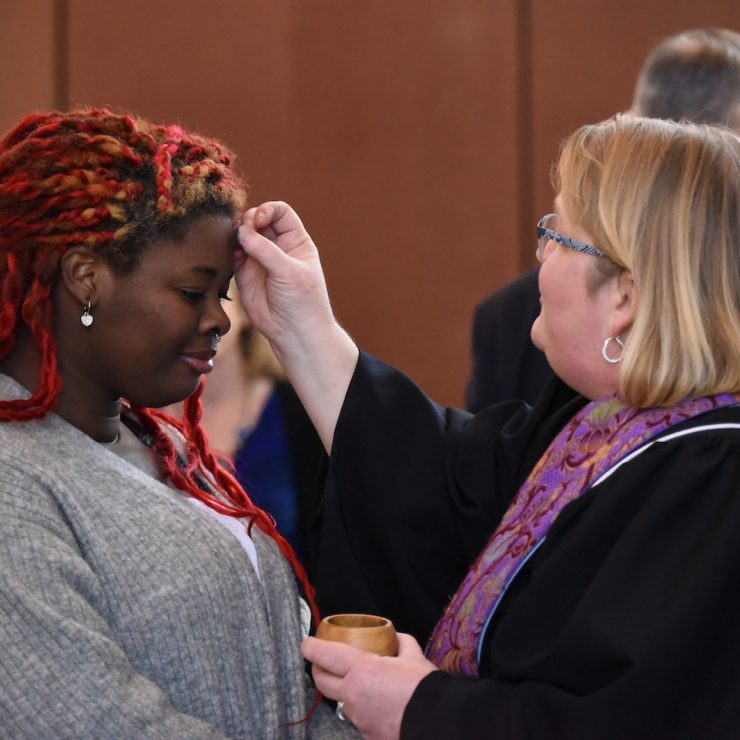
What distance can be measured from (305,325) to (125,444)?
0.37m

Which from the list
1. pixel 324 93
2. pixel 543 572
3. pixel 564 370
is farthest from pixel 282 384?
pixel 324 93

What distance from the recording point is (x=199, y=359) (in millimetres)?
1568

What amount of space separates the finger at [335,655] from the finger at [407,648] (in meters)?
0.09

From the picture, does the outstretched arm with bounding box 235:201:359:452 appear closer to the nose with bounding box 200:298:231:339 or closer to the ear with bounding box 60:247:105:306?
the nose with bounding box 200:298:231:339

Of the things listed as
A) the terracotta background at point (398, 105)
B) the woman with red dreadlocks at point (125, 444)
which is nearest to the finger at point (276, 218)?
the woman with red dreadlocks at point (125, 444)

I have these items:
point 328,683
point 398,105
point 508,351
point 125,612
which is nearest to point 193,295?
point 125,612

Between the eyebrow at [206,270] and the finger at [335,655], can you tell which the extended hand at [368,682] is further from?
the eyebrow at [206,270]

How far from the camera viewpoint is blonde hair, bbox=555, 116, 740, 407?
4.79 feet

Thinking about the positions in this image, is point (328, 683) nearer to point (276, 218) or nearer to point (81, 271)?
point (81, 271)

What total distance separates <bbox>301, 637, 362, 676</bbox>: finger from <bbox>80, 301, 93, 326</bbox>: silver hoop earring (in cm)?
51

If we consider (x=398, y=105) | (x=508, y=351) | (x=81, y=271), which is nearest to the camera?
(x=81, y=271)

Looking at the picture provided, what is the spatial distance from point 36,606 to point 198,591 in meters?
0.23

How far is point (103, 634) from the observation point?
1325mm

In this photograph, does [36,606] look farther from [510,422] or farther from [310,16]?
[310,16]
